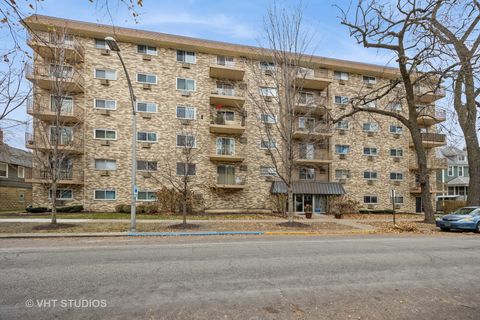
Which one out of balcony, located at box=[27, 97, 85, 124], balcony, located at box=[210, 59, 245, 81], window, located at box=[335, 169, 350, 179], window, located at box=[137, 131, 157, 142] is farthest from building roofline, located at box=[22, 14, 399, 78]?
window, located at box=[335, 169, 350, 179]

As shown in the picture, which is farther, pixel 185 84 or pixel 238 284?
pixel 185 84

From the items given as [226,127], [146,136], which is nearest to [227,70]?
[226,127]

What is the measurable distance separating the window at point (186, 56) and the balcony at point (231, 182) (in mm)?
11709

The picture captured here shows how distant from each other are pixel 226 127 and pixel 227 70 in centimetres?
537

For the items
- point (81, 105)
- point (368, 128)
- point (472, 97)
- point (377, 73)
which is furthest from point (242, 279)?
point (377, 73)

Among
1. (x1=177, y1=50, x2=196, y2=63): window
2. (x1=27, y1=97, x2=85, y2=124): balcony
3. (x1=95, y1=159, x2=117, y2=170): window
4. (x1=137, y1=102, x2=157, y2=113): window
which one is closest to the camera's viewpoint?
(x1=27, y1=97, x2=85, y2=124): balcony

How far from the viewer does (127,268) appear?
20.7 ft

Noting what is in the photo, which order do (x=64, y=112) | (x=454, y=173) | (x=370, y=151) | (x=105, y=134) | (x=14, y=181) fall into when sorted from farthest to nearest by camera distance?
1. (x=454, y=173)
2. (x=14, y=181)
3. (x=370, y=151)
4. (x=105, y=134)
5. (x=64, y=112)

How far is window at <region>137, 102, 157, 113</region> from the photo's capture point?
24.4 m

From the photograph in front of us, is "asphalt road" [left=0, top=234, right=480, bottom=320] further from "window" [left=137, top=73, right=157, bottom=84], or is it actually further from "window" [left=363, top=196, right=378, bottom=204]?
"window" [left=363, top=196, right=378, bottom=204]

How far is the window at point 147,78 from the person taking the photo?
80.5 ft

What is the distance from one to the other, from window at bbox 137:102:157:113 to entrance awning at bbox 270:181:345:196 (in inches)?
526

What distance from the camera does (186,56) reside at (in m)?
25.6

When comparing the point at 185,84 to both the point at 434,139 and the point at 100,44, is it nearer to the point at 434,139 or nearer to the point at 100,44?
the point at 100,44
